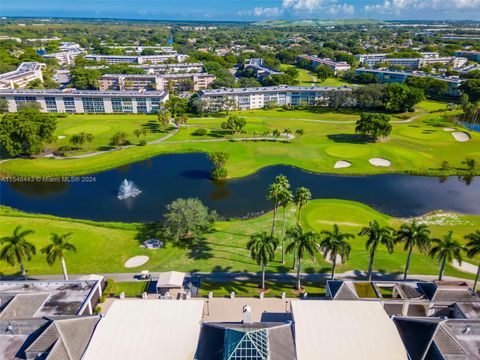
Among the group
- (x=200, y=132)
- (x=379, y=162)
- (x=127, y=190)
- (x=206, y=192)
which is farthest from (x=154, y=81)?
(x=379, y=162)

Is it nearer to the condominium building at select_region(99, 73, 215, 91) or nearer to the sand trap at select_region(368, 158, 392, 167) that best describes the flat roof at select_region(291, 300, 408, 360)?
the sand trap at select_region(368, 158, 392, 167)

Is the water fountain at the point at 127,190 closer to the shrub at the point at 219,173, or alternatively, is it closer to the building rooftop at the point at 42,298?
the shrub at the point at 219,173

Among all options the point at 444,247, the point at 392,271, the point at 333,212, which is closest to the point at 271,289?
the point at 392,271

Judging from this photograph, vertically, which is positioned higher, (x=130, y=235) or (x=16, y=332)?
(x=16, y=332)

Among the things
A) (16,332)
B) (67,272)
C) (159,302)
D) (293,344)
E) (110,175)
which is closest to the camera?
(293,344)

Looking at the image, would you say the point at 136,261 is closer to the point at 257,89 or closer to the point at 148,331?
the point at 148,331

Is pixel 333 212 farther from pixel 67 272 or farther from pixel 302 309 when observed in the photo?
pixel 67 272

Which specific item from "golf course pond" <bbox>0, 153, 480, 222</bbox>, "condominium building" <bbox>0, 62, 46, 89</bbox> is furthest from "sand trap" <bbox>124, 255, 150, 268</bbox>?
"condominium building" <bbox>0, 62, 46, 89</bbox>
